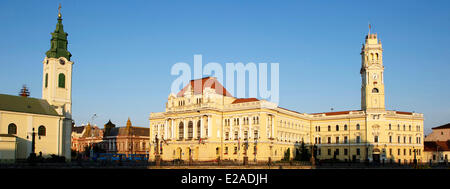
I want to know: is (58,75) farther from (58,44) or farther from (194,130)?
(194,130)

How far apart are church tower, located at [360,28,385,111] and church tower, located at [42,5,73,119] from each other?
5757cm

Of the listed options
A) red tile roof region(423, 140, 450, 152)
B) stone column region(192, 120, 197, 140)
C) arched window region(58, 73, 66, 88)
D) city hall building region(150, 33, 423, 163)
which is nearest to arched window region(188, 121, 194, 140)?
city hall building region(150, 33, 423, 163)

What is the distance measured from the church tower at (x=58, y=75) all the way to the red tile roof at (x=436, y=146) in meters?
74.6

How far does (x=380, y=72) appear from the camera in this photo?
90500 mm

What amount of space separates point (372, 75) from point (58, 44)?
201 ft

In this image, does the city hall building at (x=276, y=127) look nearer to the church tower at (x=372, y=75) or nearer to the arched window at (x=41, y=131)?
the church tower at (x=372, y=75)

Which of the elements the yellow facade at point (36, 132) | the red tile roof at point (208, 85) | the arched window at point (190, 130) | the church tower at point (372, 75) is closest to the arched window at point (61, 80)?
the yellow facade at point (36, 132)

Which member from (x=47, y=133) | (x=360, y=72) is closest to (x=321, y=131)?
(x=360, y=72)

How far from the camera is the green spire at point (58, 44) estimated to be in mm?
82812

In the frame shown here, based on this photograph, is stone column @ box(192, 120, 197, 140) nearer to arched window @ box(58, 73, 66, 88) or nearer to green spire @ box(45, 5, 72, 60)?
arched window @ box(58, 73, 66, 88)

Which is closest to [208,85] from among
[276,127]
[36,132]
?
[276,127]

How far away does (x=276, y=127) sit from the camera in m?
85.6
